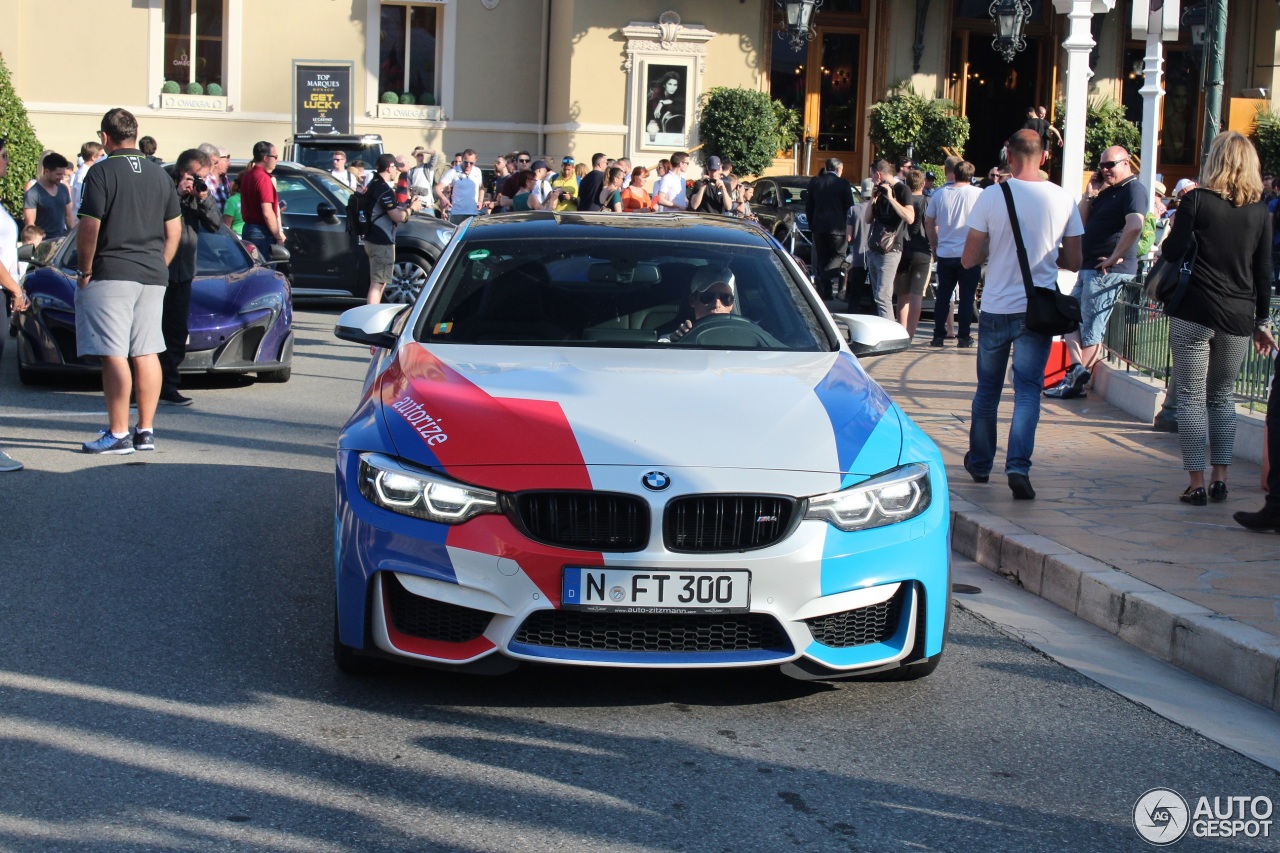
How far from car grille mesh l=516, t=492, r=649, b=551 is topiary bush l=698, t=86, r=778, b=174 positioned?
26726 mm

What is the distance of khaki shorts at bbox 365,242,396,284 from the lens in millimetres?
14508

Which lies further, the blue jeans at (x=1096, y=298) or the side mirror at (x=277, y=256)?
the side mirror at (x=277, y=256)

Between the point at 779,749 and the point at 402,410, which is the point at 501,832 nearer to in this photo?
the point at 779,749

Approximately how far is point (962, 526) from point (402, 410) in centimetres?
338

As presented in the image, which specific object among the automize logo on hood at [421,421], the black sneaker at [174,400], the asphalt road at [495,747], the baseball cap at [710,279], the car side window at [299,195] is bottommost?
the asphalt road at [495,747]

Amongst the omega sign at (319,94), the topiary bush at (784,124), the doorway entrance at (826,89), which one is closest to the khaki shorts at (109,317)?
the omega sign at (319,94)

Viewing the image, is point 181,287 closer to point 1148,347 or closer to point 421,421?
point 421,421

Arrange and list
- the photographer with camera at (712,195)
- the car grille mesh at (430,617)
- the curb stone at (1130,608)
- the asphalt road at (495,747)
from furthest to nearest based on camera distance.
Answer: the photographer with camera at (712,195) → the curb stone at (1130,608) → the car grille mesh at (430,617) → the asphalt road at (495,747)

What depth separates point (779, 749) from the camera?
14.3ft

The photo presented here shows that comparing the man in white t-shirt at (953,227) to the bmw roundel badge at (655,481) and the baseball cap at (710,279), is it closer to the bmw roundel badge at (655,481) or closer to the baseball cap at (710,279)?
the baseball cap at (710,279)

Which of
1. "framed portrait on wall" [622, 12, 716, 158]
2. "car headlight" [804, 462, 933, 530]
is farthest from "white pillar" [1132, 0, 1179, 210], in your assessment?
"framed portrait on wall" [622, 12, 716, 158]

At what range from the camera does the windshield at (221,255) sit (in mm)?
11992

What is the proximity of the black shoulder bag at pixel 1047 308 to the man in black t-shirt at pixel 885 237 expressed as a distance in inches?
273

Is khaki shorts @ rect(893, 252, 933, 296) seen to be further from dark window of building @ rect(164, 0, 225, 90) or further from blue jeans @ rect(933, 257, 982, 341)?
dark window of building @ rect(164, 0, 225, 90)
